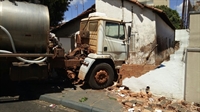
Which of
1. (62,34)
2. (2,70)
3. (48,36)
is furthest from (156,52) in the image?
(2,70)

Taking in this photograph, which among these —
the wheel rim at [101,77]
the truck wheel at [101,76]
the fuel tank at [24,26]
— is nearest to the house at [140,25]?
the truck wheel at [101,76]

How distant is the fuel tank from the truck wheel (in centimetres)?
183

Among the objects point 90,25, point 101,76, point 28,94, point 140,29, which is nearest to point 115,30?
point 90,25

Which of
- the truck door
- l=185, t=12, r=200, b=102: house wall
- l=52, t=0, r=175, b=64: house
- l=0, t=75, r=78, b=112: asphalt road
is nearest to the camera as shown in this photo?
l=185, t=12, r=200, b=102: house wall

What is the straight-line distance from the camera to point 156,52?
38.7ft

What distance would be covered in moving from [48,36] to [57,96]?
6.15 feet

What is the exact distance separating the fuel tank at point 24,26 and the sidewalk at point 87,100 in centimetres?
156

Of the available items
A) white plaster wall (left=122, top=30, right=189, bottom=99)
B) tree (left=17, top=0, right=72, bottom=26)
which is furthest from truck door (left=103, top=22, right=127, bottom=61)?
tree (left=17, top=0, right=72, bottom=26)

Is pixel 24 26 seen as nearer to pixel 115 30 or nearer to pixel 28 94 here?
pixel 28 94

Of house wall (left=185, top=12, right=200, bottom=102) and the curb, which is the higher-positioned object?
house wall (left=185, top=12, right=200, bottom=102)

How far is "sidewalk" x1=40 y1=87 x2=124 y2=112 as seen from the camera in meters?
5.47

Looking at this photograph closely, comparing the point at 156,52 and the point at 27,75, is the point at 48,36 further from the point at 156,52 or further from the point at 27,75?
the point at 156,52

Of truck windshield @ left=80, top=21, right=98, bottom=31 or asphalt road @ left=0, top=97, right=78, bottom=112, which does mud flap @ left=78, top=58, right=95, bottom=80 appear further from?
asphalt road @ left=0, top=97, right=78, bottom=112

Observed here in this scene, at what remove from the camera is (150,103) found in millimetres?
5566
